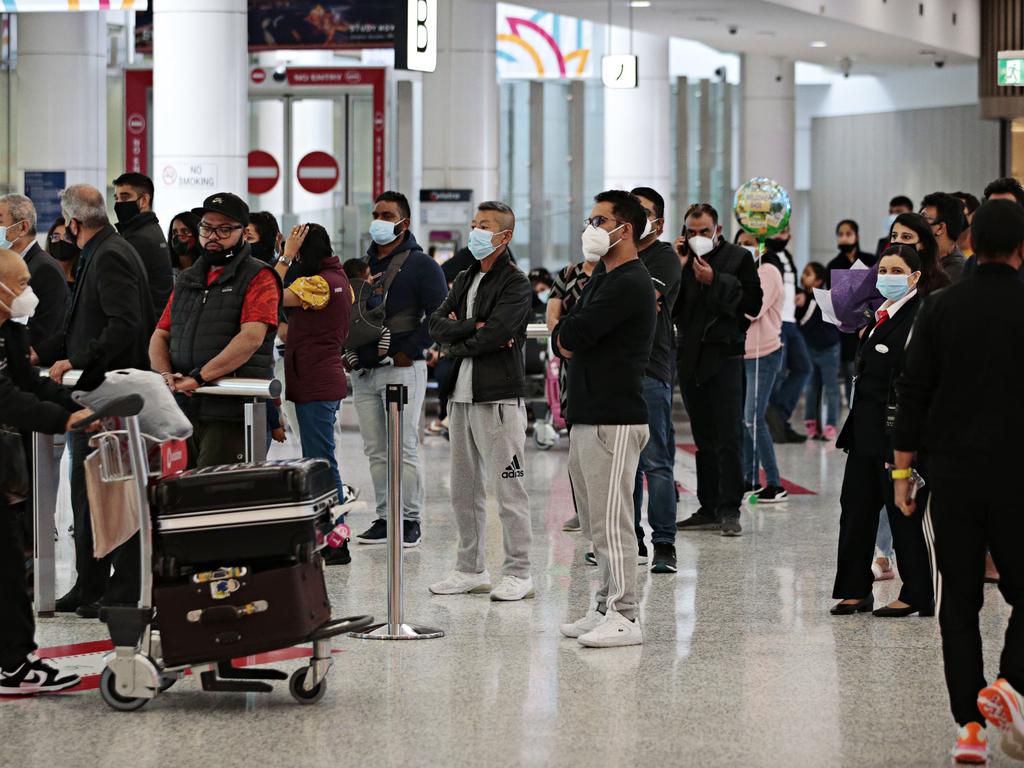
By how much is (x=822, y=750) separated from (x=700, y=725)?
41 cm

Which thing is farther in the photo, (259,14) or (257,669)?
(259,14)

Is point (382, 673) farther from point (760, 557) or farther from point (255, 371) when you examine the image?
point (760, 557)

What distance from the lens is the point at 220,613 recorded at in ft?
16.6

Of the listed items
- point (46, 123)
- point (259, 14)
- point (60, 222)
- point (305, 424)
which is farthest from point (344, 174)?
point (305, 424)

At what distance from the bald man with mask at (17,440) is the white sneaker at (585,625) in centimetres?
186

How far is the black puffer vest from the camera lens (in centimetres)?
651

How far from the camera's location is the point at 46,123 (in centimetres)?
1775

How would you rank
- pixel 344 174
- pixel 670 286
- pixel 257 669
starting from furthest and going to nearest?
pixel 344 174 → pixel 670 286 → pixel 257 669

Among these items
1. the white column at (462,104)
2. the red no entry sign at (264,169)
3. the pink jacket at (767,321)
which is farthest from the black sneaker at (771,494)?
the red no entry sign at (264,169)

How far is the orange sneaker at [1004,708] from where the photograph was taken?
14.6 ft

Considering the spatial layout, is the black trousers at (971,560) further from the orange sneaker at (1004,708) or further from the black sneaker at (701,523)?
the black sneaker at (701,523)

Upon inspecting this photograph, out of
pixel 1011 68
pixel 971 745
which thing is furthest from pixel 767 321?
pixel 1011 68

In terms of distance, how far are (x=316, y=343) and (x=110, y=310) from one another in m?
1.45

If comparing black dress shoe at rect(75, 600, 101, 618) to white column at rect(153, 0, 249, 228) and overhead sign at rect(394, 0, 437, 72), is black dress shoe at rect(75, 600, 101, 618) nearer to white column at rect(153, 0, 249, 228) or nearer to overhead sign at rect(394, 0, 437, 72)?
overhead sign at rect(394, 0, 437, 72)
